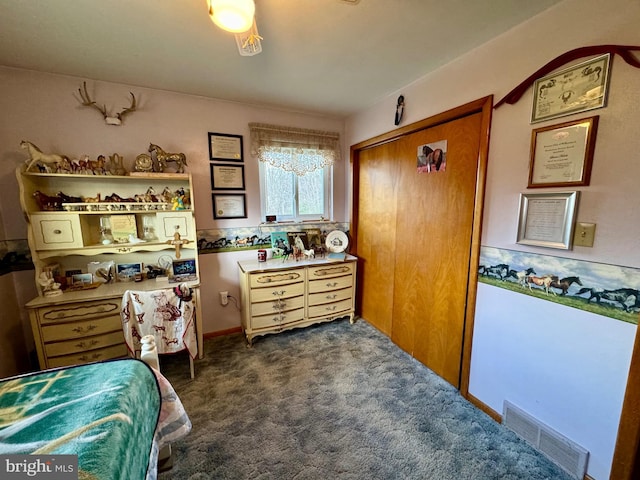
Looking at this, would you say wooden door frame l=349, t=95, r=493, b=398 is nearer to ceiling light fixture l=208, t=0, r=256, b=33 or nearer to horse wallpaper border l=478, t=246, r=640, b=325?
horse wallpaper border l=478, t=246, r=640, b=325

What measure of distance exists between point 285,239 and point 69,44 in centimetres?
210

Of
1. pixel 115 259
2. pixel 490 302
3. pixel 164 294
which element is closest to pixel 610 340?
pixel 490 302

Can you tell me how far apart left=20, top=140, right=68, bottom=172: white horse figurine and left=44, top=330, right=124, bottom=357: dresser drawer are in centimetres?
128

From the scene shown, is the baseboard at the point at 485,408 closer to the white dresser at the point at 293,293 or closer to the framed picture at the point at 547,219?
the framed picture at the point at 547,219

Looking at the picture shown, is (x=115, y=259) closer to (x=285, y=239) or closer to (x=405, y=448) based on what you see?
(x=285, y=239)

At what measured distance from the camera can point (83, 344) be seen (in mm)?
1884

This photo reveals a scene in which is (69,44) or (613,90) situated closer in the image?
(613,90)

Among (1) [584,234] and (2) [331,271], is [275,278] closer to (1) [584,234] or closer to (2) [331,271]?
(2) [331,271]

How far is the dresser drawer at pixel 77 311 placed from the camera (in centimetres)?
178

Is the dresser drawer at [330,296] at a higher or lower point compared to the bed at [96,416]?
lower

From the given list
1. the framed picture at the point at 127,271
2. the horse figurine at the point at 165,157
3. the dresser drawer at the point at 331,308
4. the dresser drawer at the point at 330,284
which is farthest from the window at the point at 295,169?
the framed picture at the point at 127,271

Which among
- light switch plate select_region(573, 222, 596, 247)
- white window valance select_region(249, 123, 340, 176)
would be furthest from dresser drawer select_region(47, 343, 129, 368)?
light switch plate select_region(573, 222, 596, 247)

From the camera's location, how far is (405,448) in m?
1.47

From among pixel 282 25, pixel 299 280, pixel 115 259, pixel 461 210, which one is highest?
pixel 282 25
